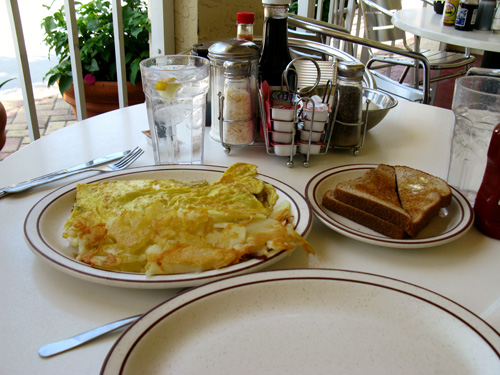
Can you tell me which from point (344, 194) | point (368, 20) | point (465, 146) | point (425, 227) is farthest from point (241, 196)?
point (368, 20)

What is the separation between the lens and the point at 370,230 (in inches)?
30.5

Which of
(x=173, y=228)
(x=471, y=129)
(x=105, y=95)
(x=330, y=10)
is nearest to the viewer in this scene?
(x=173, y=228)

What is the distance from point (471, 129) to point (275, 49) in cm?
49

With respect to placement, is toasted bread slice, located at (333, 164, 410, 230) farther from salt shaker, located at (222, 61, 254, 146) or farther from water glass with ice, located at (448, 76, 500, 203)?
salt shaker, located at (222, 61, 254, 146)

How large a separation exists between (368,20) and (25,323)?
3443mm

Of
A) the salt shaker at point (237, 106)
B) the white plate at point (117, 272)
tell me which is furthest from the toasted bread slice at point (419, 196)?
the salt shaker at point (237, 106)

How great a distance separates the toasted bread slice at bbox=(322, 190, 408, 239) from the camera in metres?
0.74

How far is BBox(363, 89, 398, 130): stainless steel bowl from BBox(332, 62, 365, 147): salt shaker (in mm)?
62

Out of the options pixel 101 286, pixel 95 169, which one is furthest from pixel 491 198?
pixel 95 169

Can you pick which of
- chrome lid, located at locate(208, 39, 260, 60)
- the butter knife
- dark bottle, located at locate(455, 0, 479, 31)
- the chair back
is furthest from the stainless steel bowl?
dark bottle, located at locate(455, 0, 479, 31)

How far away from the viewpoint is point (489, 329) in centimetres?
52

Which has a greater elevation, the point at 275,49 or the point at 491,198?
the point at 275,49

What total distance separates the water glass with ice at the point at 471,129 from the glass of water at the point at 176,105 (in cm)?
49

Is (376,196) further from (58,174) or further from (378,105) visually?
(58,174)
